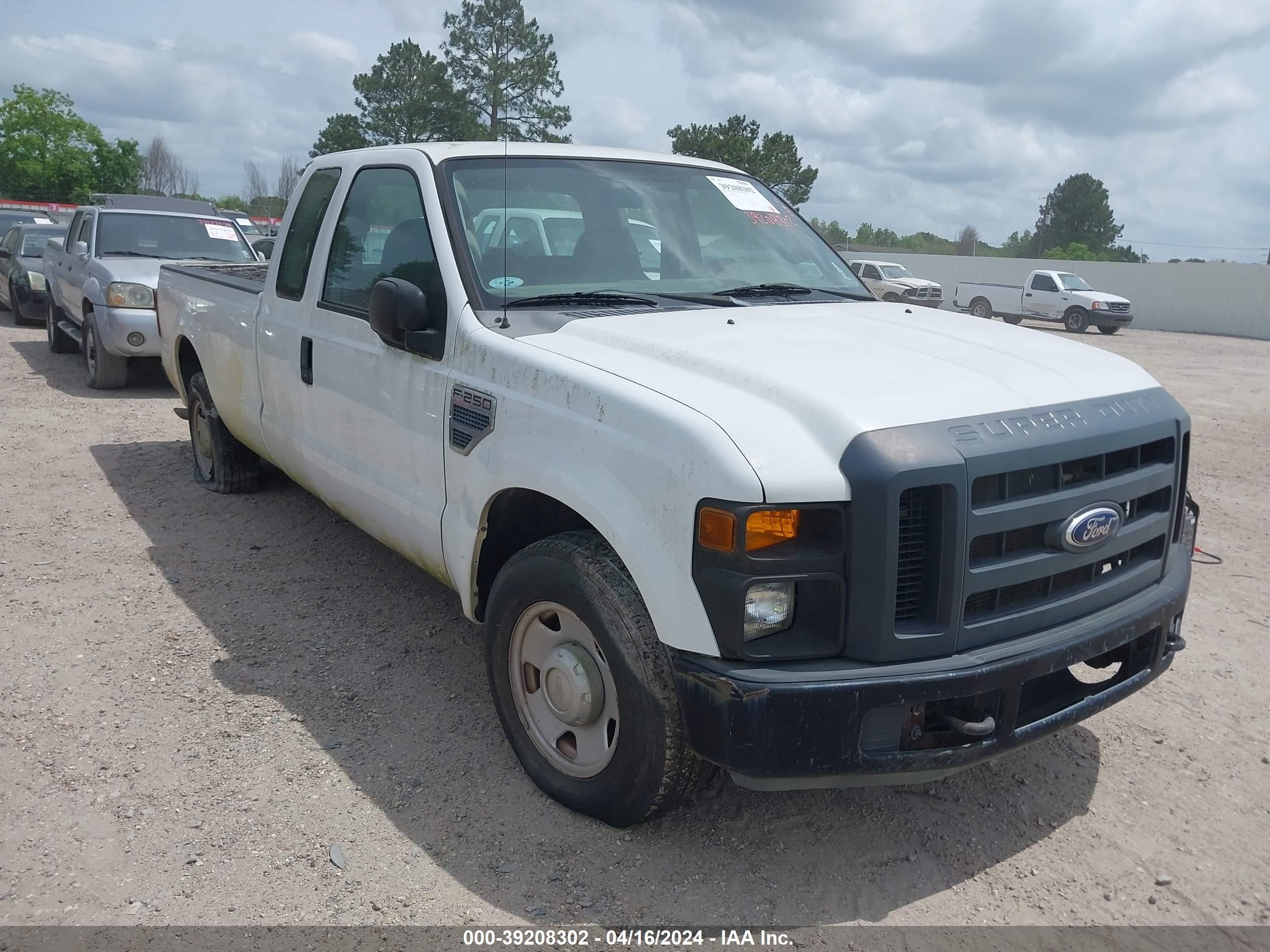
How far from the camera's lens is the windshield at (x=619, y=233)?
366 cm

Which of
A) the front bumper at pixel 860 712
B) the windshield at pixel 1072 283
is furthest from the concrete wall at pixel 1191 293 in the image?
the front bumper at pixel 860 712

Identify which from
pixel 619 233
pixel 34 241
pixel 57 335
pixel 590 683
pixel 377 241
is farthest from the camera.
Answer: pixel 34 241

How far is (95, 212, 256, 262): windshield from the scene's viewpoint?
10586 millimetres

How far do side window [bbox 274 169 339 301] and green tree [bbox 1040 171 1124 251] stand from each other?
77490 mm

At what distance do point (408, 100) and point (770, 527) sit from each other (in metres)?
44.4

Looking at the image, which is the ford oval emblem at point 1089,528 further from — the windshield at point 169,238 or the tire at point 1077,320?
the tire at point 1077,320

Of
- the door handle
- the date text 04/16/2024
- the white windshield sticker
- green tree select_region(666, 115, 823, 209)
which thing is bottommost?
the date text 04/16/2024

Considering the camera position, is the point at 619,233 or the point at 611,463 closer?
the point at 611,463

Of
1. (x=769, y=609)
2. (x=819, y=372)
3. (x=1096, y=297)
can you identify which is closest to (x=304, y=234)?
(x=819, y=372)

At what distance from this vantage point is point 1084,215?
2931 inches

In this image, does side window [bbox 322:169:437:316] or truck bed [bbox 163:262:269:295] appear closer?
side window [bbox 322:169:437:316]

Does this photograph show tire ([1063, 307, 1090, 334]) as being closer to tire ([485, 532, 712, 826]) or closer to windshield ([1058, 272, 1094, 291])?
windshield ([1058, 272, 1094, 291])

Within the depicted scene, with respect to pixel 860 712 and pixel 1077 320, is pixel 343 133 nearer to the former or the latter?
pixel 1077 320

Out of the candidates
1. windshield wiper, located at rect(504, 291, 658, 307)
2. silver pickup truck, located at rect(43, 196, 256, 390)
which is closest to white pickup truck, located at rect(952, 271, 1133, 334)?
silver pickup truck, located at rect(43, 196, 256, 390)
